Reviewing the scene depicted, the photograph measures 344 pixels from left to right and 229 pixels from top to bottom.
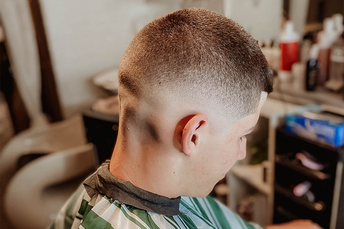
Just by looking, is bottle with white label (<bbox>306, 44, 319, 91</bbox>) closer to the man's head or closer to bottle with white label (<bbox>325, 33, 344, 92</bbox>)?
bottle with white label (<bbox>325, 33, 344, 92</bbox>)

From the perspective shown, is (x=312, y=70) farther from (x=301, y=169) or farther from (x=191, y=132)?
(x=191, y=132)

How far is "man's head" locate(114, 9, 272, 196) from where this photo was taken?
0.73 meters

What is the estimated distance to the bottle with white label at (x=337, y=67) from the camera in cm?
159

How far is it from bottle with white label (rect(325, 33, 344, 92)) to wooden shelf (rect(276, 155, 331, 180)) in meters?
0.49

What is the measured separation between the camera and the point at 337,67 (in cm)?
162

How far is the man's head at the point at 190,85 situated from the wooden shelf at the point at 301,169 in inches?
32.3

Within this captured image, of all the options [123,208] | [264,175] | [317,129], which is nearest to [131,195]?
[123,208]

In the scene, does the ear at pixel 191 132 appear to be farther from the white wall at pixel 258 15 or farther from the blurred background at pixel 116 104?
the white wall at pixel 258 15

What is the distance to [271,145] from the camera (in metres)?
1.67

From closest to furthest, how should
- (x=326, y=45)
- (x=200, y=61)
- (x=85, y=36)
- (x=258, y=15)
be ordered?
(x=200, y=61), (x=326, y=45), (x=258, y=15), (x=85, y=36)

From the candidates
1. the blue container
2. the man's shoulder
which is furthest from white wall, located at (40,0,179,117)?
the man's shoulder

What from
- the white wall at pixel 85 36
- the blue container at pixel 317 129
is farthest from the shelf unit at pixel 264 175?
the white wall at pixel 85 36

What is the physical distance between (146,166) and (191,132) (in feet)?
0.57

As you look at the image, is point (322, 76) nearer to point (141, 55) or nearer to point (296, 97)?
point (296, 97)
